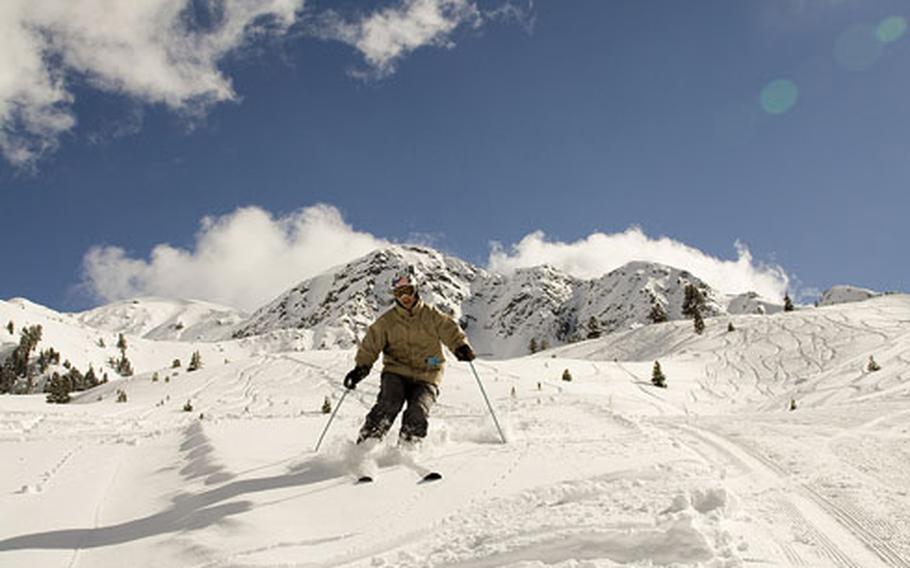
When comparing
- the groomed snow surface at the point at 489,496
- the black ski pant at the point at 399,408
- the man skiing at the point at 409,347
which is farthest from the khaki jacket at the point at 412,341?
the groomed snow surface at the point at 489,496

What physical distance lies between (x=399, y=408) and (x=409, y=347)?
0.82 m

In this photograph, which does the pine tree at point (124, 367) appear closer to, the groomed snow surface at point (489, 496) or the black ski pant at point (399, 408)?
the groomed snow surface at point (489, 496)

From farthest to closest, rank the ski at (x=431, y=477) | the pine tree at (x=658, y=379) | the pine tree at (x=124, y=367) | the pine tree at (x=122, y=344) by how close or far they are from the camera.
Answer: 1. the pine tree at (x=122, y=344)
2. the pine tree at (x=124, y=367)
3. the pine tree at (x=658, y=379)
4. the ski at (x=431, y=477)

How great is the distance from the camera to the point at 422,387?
7.15 metres

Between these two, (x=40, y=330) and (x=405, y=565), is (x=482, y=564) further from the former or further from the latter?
(x=40, y=330)

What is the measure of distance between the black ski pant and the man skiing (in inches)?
0.5

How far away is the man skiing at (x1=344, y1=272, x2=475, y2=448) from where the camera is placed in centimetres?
712

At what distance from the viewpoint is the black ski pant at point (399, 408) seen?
6652 mm

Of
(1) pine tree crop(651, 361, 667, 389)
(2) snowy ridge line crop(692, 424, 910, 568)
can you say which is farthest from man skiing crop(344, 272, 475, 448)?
(1) pine tree crop(651, 361, 667, 389)

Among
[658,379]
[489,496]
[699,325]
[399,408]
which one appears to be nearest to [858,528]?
[489,496]

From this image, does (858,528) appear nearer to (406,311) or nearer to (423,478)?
(423,478)

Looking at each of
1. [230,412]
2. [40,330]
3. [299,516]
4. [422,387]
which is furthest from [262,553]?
[40,330]

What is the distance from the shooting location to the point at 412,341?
738 cm

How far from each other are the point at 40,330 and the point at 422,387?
395 feet
